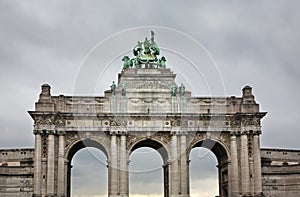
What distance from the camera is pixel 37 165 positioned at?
2447 inches

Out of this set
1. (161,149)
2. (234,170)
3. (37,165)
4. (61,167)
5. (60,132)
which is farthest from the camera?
(161,149)

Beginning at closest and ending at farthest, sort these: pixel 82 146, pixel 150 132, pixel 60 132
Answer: pixel 60 132
pixel 150 132
pixel 82 146

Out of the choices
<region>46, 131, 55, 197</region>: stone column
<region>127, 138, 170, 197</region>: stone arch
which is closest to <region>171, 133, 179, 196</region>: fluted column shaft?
<region>127, 138, 170, 197</region>: stone arch

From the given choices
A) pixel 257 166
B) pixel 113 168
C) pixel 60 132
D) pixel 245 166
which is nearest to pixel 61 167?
pixel 60 132

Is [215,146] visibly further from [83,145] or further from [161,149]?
A: [83,145]

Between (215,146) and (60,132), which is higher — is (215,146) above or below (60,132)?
below

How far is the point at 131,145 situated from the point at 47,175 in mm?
9461

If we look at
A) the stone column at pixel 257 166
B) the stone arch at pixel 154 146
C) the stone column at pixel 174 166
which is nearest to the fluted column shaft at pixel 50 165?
the stone arch at pixel 154 146

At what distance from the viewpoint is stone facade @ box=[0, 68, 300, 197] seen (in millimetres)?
63156

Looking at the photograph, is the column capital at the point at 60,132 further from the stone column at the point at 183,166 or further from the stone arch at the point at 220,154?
the stone arch at the point at 220,154

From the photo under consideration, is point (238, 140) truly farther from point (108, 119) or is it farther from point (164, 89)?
point (108, 119)

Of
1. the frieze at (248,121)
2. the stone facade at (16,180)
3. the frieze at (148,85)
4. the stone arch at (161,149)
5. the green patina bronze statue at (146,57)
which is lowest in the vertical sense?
the stone facade at (16,180)

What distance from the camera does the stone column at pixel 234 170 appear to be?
210 feet

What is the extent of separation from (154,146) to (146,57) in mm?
10444
